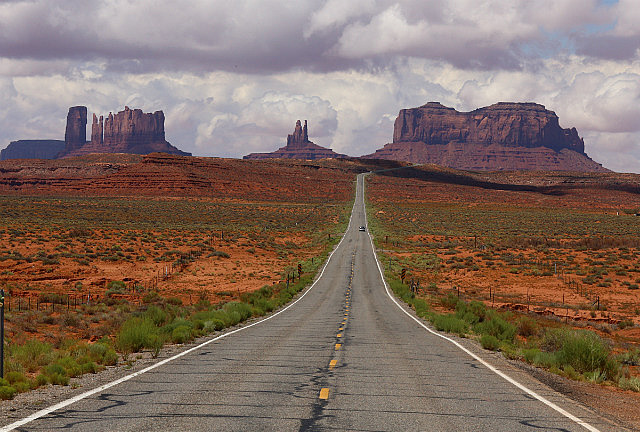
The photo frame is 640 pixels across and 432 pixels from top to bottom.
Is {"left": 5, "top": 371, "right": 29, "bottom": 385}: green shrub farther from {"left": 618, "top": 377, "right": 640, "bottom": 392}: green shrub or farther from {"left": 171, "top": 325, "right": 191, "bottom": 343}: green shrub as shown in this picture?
{"left": 618, "top": 377, "right": 640, "bottom": 392}: green shrub

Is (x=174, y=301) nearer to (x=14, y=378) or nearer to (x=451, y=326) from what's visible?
(x=451, y=326)

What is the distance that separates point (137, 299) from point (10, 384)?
22.8 meters

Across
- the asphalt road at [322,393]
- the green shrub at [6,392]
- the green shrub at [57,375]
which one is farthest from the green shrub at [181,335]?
the green shrub at [6,392]

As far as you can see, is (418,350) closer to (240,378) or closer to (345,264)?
(240,378)

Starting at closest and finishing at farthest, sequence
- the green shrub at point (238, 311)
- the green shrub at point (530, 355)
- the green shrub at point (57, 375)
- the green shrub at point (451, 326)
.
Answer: the green shrub at point (57, 375) → the green shrub at point (530, 355) → the green shrub at point (451, 326) → the green shrub at point (238, 311)

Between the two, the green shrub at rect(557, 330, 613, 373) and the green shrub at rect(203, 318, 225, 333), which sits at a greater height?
the green shrub at rect(557, 330, 613, 373)

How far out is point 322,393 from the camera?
9.51 m

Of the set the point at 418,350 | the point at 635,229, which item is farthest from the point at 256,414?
the point at 635,229

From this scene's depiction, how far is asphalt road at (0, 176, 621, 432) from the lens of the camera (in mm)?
7758

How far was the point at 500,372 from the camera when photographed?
41.1 feet

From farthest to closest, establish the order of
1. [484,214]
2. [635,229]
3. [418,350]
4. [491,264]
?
[484,214] → [635,229] → [491,264] → [418,350]

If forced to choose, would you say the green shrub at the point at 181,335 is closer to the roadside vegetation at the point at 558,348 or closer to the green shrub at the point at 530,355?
the roadside vegetation at the point at 558,348

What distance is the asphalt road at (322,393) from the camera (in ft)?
25.5

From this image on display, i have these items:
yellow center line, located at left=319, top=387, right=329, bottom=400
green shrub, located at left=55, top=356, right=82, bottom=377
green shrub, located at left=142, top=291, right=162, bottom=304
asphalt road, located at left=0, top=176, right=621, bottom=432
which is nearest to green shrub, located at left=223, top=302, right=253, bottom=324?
asphalt road, located at left=0, top=176, right=621, bottom=432
